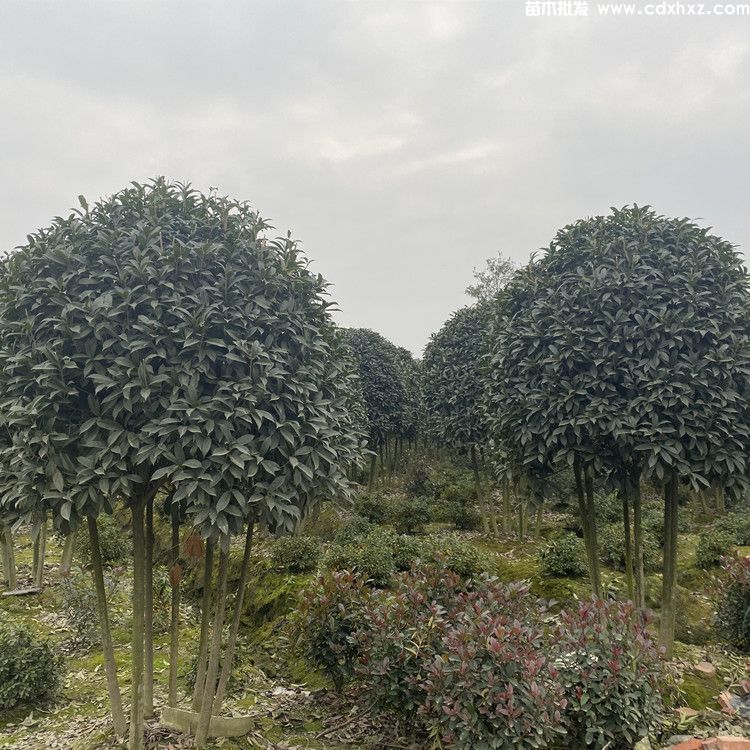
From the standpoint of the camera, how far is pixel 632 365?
4.81 metres

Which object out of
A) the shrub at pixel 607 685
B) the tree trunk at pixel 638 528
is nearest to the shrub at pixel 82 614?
→ the shrub at pixel 607 685

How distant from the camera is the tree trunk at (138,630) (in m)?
3.84

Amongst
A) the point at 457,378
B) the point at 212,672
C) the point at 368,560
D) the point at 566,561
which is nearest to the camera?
the point at 212,672

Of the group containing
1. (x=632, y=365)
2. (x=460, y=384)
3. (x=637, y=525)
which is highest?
(x=460, y=384)

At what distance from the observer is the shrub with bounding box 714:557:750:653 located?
17.2 feet

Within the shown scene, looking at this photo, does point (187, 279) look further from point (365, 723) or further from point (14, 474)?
point (365, 723)

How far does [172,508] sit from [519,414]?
3.25m

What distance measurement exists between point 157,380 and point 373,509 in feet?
31.0

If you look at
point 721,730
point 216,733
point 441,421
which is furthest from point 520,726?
point 441,421

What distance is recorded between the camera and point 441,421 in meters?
12.3

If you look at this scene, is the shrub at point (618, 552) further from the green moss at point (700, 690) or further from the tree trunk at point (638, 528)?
the green moss at point (700, 690)

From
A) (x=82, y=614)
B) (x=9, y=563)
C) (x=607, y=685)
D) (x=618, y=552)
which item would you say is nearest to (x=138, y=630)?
(x=607, y=685)

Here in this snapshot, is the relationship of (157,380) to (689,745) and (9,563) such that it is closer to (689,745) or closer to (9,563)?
(689,745)

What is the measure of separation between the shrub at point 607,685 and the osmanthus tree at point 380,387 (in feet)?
39.2
